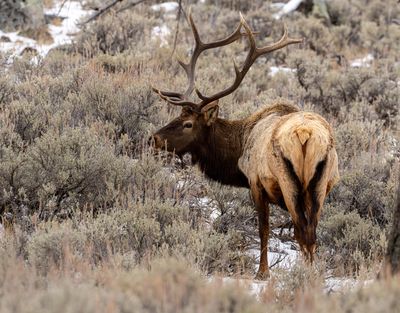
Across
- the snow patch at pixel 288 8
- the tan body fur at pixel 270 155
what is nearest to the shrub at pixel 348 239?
the tan body fur at pixel 270 155

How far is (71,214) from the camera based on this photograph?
19.7ft

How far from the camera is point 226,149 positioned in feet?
22.4

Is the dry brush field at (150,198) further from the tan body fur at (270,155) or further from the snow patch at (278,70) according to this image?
the tan body fur at (270,155)

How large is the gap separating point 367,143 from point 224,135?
109 inches

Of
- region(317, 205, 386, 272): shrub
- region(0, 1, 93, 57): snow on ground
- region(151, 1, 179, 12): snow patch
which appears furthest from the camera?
region(151, 1, 179, 12): snow patch

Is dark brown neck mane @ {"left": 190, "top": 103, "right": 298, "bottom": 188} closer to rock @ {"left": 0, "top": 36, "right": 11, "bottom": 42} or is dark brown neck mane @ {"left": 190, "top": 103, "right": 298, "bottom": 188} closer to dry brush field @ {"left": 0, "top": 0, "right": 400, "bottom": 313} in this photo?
dry brush field @ {"left": 0, "top": 0, "right": 400, "bottom": 313}

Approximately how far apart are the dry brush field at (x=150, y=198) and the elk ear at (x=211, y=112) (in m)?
0.64

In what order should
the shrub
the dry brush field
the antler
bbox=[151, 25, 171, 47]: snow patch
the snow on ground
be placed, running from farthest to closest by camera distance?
bbox=[151, 25, 171, 47]: snow patch
the snow on ground
the antler
the shrub
the dry brush field

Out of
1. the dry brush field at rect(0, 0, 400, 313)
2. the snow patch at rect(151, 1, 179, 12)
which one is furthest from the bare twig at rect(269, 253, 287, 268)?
the snow patch at rect(151, 1, 179, 12)

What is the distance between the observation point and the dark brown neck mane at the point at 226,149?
666cm

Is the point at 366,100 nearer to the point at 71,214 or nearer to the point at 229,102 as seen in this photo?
the point at 229,102

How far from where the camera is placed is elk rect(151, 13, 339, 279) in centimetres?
527

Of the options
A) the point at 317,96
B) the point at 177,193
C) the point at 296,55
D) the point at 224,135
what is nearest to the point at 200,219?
the point at 177,193

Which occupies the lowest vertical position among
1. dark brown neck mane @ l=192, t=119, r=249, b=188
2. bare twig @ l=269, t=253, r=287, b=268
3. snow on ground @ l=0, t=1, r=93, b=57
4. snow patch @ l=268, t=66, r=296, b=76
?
bare twig @ l=269, t=253, r=287, b=268
